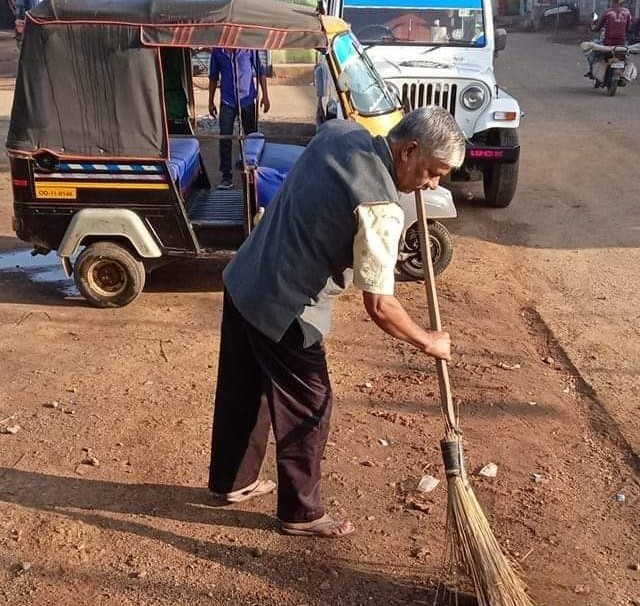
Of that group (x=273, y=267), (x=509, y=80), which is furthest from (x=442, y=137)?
(x=509, y=80)

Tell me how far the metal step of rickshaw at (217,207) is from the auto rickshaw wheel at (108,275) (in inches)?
20.5

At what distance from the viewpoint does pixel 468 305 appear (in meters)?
5.92

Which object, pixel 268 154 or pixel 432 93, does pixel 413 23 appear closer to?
pixel 432 93

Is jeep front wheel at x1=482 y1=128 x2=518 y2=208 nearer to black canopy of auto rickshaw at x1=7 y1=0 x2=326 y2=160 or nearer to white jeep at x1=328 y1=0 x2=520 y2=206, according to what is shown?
white jeep at x1=328 y1=0 x2=520 y2=206

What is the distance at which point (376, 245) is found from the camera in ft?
9.18

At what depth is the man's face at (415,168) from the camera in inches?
112

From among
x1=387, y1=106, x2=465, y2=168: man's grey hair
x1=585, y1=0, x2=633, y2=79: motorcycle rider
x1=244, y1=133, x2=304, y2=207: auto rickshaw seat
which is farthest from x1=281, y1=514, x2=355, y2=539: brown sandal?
x1=585, y1=0, x2=633, y2=79: motorcycle rider

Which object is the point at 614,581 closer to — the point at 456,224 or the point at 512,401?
the point at 512,401

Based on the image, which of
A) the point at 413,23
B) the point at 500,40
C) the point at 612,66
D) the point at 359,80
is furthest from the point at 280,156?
the point at 612,66

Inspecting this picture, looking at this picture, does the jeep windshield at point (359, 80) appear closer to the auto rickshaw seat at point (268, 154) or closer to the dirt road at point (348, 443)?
the auto rickshaw seat at point (268, 154)

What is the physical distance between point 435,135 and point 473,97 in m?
5.77

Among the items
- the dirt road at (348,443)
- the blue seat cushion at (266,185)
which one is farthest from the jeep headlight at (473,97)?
the blue seat cushion at (266,185)

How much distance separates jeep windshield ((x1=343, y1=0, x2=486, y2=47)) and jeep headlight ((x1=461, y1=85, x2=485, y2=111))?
935 millimetres

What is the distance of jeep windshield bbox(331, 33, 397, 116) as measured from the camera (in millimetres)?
6129
